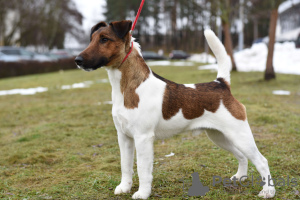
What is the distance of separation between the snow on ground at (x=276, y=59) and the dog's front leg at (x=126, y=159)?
17117 mm

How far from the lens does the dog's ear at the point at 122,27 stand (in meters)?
3.60

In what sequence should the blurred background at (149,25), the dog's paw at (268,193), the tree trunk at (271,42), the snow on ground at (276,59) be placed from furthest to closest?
the blurred background at (149,25) → the snow on ground at (276,59) → the tree trunk at (271,42) → the dog's paw at (268,193)

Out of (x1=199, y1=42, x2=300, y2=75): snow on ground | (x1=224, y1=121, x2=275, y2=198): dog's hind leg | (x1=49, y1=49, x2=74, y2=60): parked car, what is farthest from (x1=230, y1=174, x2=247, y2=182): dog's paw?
(x1=49, y1=49, x2=74, y2=60): parked car

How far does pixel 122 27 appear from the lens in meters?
3.61

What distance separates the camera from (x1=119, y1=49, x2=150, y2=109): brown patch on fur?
372 centimetres

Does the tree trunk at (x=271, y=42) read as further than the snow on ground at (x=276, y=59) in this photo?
No

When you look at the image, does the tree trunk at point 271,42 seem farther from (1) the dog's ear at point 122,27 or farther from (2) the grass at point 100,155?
(1) the dog's ear at point 122,27

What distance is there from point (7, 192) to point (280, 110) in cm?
764

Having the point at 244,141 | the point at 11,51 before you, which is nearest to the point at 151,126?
the point at 244,141

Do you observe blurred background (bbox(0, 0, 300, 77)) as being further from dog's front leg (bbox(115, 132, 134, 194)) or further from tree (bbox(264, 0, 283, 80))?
dog's front leg (bbox(115, 132, 134, 194))

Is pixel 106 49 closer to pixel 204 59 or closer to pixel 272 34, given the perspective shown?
pixel 272 34

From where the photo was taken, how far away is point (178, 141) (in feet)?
22.6

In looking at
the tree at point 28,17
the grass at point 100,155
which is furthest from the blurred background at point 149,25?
the grass at point 100,155

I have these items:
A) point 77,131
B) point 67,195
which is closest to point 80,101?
point 77,131
